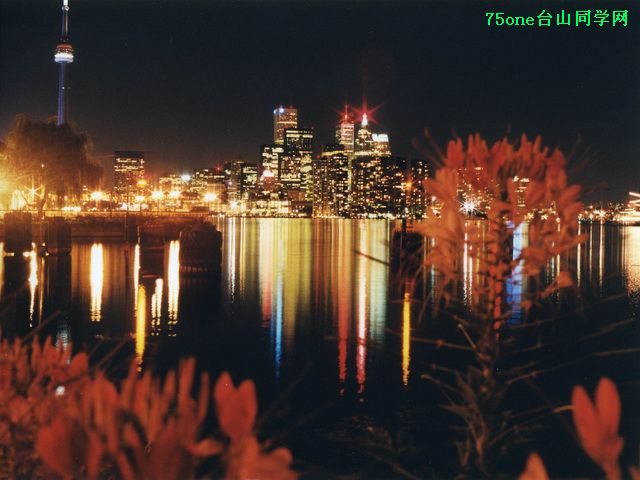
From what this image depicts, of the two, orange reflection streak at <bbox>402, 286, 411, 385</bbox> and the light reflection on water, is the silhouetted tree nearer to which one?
the light reflection on water

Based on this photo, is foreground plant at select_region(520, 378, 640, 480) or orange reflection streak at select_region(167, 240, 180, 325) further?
orange reflection streak at select_region(167, 240, 180, 325)

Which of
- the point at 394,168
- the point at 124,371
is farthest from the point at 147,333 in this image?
the point at 394,168

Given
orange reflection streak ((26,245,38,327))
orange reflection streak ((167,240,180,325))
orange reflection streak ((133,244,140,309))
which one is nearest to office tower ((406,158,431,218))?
orange reflection streak ((167,240,180,325))

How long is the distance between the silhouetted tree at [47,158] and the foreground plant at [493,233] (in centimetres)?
4520

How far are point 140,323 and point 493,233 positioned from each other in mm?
14648

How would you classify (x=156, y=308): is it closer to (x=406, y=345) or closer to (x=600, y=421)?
(x=406, y=345)

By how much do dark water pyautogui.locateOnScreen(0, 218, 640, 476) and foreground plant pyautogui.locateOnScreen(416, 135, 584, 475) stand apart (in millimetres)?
228

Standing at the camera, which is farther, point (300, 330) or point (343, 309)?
point (343, 309)

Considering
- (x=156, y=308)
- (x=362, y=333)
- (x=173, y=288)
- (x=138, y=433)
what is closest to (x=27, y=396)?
(x=138, y=433)

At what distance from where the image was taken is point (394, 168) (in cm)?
13250

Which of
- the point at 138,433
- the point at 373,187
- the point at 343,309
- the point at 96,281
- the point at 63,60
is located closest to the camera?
the point at 138,433

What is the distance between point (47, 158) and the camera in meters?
46.9

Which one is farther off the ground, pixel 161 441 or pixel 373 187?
pixel 373 187

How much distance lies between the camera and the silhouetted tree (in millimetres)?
46344
